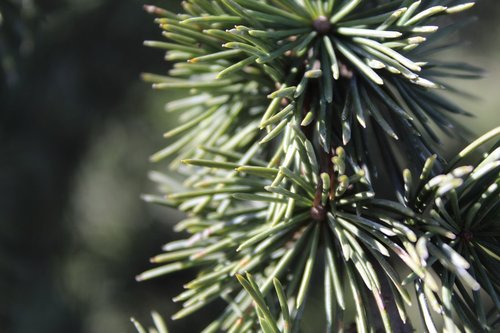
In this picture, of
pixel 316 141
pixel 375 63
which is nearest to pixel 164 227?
pixel 316 141

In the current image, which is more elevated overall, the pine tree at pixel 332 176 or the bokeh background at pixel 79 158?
the bokeh background at pixel 79 158

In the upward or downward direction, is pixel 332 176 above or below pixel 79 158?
below

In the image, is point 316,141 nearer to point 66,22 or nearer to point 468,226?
point 468,226

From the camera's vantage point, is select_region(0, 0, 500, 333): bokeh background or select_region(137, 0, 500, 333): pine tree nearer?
select_region(137, 0, 500, 333): pine tree

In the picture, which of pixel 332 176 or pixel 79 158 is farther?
pixel 79 158

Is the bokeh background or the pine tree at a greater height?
the bokeh background
